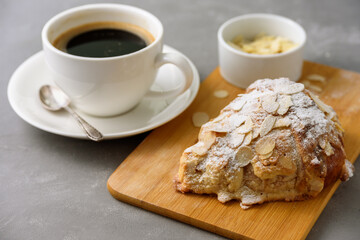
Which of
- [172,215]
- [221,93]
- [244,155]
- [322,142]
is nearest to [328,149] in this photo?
[322,142]

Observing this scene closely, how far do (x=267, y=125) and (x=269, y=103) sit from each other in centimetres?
8

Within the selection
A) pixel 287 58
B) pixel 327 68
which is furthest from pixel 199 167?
pixel 327 68

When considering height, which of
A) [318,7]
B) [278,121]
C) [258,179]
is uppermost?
[278,121]

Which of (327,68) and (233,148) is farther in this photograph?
(327,68)

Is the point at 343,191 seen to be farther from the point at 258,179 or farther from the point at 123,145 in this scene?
the point at 123,145

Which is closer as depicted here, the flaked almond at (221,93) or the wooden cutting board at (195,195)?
the wooden cutting board at (195,195)

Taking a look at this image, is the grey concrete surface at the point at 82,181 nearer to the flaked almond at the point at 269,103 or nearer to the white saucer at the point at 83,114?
the white saucer at the point at 83,114

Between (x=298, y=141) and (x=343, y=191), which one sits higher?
(x=298, y=141)

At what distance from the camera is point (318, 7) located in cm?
258

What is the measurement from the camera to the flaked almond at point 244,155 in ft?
4.46

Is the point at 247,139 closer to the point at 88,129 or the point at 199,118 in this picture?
the point at 199,118

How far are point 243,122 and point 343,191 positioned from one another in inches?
14.5

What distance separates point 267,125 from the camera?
1384 mm

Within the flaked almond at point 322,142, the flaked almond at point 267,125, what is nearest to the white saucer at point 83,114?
the flaked almond at point 267,125
